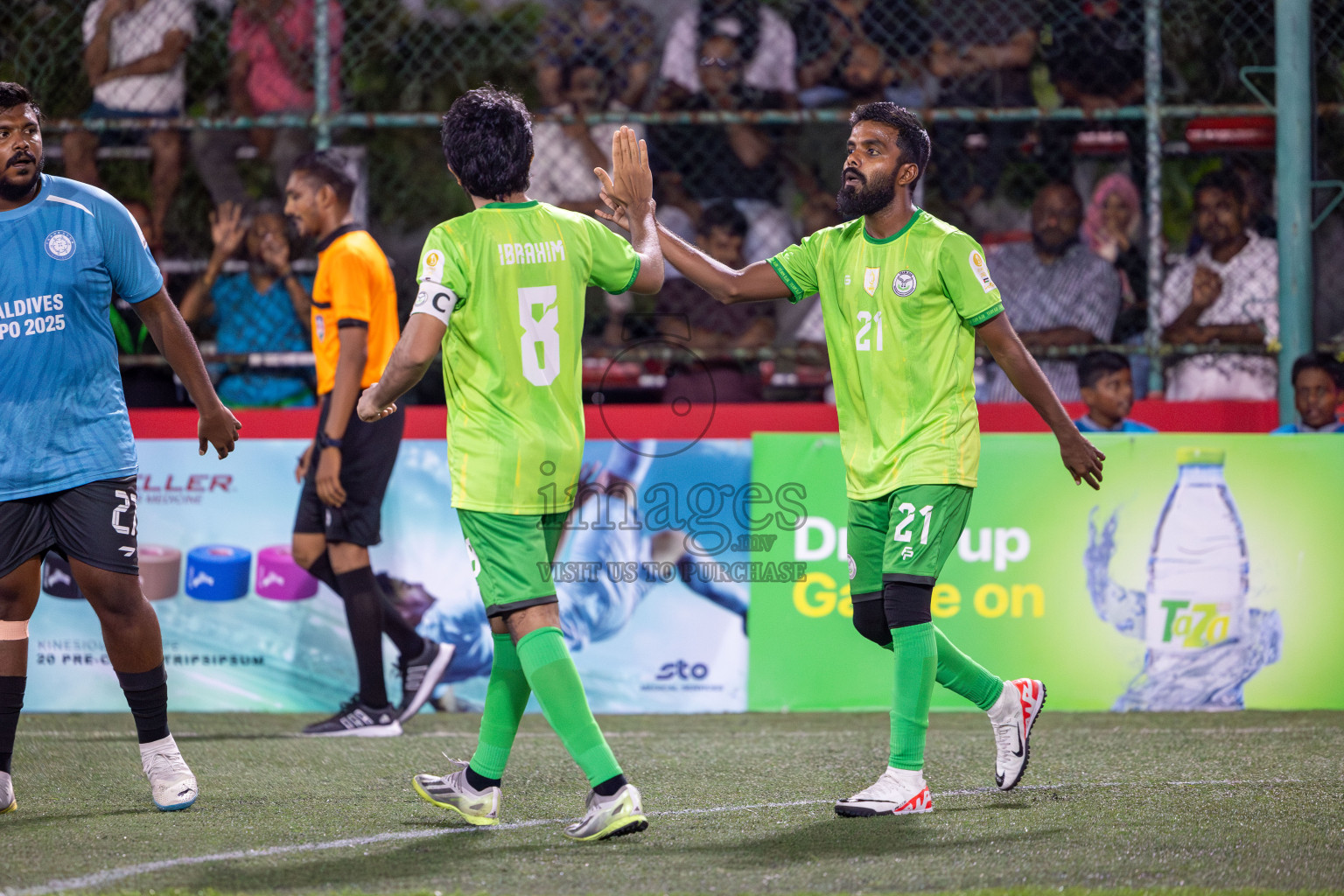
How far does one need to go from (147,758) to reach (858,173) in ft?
8.89

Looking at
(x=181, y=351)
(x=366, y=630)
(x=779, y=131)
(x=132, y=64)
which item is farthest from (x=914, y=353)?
(x=132, y=64)

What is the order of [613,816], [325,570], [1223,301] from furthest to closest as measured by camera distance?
[1223,301], [325,570], [613,816]

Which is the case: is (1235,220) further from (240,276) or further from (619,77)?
(240,276)

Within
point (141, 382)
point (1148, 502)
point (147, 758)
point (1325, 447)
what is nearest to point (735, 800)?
point (147, 758)

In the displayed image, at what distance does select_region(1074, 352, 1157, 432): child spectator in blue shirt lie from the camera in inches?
275

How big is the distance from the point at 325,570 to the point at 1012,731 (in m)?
2.94

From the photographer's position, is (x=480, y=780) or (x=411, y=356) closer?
(x=411, y=356)

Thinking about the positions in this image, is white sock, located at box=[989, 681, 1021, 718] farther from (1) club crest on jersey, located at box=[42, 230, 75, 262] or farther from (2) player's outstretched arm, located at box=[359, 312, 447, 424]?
(1) club crest on jersey, located at box=[42, 230, 75, 262]

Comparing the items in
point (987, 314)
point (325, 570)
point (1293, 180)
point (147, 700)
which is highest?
point (1293, 180)

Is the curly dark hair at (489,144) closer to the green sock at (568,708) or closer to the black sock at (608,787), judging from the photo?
the green sock at (568,708)

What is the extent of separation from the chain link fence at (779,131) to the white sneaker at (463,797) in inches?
144

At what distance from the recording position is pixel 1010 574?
21.6ft

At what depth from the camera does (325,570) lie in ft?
20.5

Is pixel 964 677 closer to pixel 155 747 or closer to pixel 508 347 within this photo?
pixel 508 347
